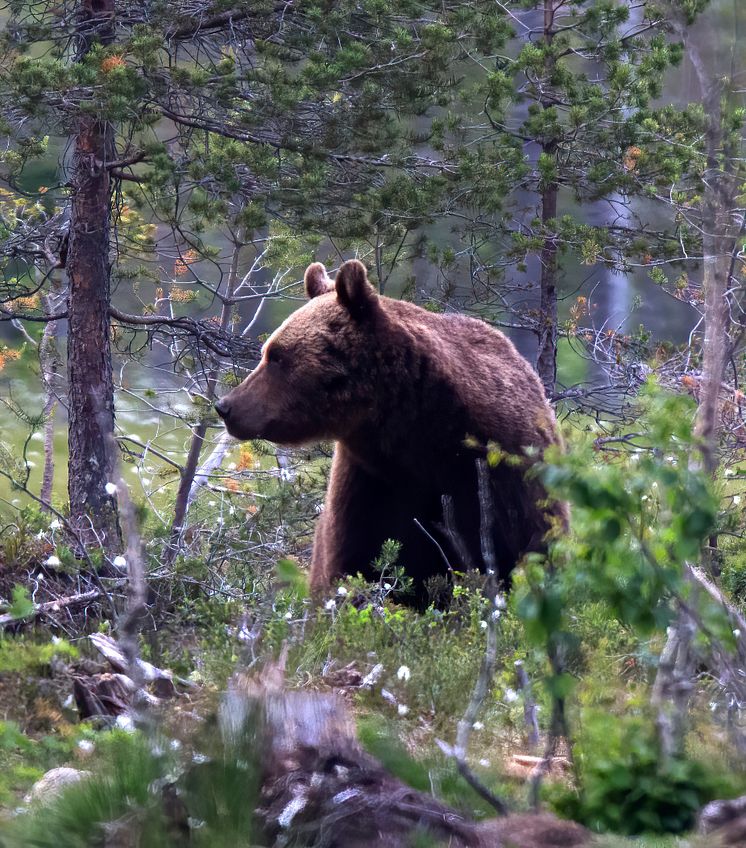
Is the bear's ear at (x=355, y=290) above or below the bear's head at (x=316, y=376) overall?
above

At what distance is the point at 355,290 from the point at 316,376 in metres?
0.50

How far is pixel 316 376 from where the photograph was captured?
5.36 metres

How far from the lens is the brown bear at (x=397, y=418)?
205 inches

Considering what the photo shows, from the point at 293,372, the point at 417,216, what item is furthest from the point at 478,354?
the point at 417,216

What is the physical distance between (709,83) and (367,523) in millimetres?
3274

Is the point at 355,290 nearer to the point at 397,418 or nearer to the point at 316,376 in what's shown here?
the point at 316,376

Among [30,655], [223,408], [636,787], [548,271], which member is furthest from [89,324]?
[636,787]

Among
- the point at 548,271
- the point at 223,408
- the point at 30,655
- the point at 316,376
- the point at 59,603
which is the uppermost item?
the point at 548,271

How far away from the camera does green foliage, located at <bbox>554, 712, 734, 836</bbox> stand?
2.07 meters

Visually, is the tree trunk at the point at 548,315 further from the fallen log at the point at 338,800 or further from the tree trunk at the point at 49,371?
the fallen log at the point at 338,800

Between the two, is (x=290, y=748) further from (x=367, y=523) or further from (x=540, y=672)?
(x=367, y=523)

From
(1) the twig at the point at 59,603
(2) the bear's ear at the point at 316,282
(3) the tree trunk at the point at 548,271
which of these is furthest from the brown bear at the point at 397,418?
(3) the tree trunk at the point at 548,271

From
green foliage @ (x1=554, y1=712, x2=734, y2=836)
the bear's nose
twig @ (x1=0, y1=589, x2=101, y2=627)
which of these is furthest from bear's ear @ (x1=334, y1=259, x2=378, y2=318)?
green foliage @ (x1=554, y1=712, x2=734, y2=836)

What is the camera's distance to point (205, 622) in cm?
416
